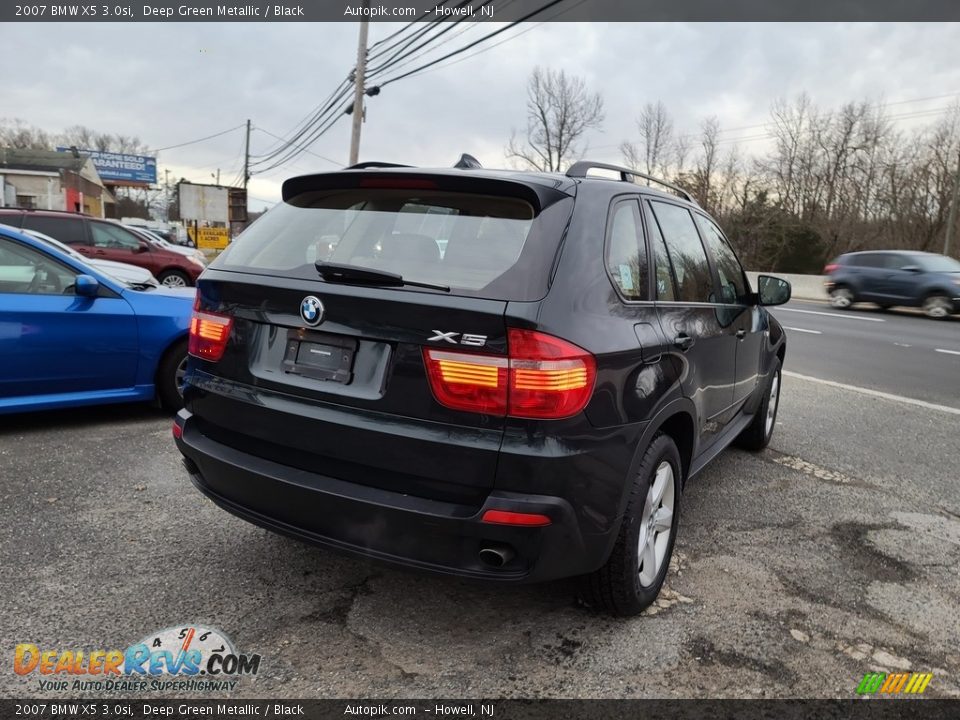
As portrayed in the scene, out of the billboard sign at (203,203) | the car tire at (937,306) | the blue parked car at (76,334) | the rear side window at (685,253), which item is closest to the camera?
the rear side window at (685,253)

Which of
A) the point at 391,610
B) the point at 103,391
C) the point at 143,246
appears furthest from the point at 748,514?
the point at 143,246

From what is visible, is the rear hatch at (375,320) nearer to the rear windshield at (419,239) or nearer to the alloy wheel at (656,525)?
the rear windshield at (419,239)

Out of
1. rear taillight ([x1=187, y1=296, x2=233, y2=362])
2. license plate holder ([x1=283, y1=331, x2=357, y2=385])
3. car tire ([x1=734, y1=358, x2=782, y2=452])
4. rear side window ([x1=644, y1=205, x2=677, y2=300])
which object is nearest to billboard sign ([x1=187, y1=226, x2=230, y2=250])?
car tire ([x1=734, y1=358, x2=782, y2=452])

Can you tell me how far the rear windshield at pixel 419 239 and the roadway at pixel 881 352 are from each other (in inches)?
269

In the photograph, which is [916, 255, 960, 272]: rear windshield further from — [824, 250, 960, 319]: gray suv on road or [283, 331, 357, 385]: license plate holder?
[283, 331, 357, 385]: license plate holder

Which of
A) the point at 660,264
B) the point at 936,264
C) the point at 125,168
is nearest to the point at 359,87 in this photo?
the point at 936,264

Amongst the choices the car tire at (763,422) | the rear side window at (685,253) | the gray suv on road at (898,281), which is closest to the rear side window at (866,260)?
the gray suv on road at (898,281)

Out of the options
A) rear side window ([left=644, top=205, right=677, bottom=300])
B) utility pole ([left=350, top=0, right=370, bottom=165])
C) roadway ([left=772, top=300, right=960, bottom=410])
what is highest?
utility pole ([left=350, top=0, right=370, bottom=165])

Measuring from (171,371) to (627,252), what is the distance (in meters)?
3.96

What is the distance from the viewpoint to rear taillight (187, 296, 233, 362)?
8.87ft

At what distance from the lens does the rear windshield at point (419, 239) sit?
91.4 inches

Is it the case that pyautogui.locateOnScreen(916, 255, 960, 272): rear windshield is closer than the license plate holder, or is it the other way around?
the license plate holder

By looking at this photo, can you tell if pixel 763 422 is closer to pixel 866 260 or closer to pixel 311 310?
pixel 311 310

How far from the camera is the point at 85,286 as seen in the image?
4.88 meters
